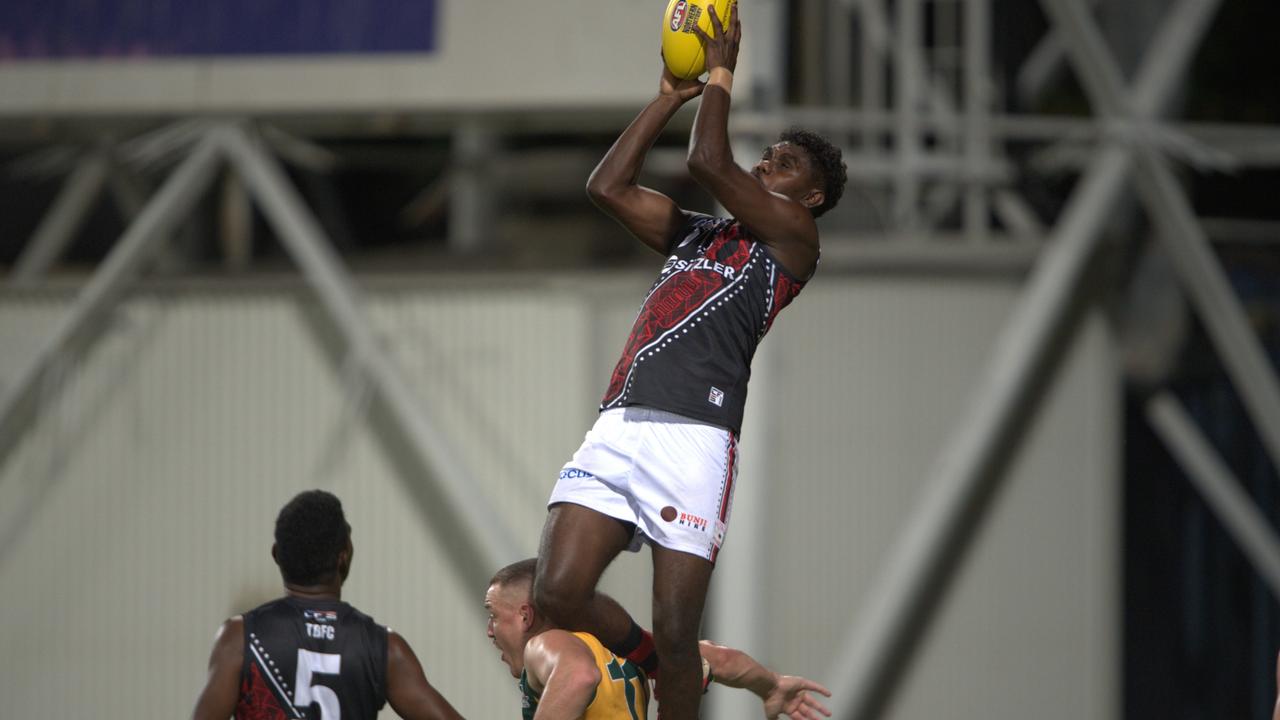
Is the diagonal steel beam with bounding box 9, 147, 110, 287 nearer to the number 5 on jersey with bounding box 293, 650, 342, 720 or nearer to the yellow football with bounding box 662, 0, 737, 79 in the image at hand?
the number 5 on jersey with bounding box 293, 650, 342, 720

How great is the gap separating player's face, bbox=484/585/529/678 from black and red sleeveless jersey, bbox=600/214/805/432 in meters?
0.71

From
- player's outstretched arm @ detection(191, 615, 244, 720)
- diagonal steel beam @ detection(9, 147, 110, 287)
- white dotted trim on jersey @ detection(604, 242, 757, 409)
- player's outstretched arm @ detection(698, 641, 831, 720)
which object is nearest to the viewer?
player's outstretched arm @ detection(191, 615, 244, 720)

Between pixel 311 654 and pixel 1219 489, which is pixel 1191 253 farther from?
Result: pixel 311 654

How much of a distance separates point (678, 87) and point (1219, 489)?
856 cm

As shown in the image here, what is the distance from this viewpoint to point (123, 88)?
11.6 metres

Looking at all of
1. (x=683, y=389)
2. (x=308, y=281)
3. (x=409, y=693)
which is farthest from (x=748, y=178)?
(x=308, y=281)

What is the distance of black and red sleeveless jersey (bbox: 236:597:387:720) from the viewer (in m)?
5.46

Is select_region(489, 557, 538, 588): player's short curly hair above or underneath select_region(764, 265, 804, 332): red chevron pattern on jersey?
underneath

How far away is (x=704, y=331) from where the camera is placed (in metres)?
5.50

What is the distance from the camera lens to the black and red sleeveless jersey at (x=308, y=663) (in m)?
5.46

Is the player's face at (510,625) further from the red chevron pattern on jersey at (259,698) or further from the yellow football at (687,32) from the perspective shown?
the yellow football at (687,32)

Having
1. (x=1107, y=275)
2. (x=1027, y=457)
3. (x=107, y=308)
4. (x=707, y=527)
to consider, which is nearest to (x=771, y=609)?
(x=1027, y=457)

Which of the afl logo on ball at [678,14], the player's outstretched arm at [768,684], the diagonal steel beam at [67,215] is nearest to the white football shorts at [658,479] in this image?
the player's outstretched arm at [768,684]

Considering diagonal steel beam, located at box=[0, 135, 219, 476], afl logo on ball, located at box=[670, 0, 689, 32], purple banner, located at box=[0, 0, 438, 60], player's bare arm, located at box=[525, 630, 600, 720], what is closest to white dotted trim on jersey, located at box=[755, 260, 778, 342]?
afl logo on ball, located at box=[670, 0, 689, 32]
